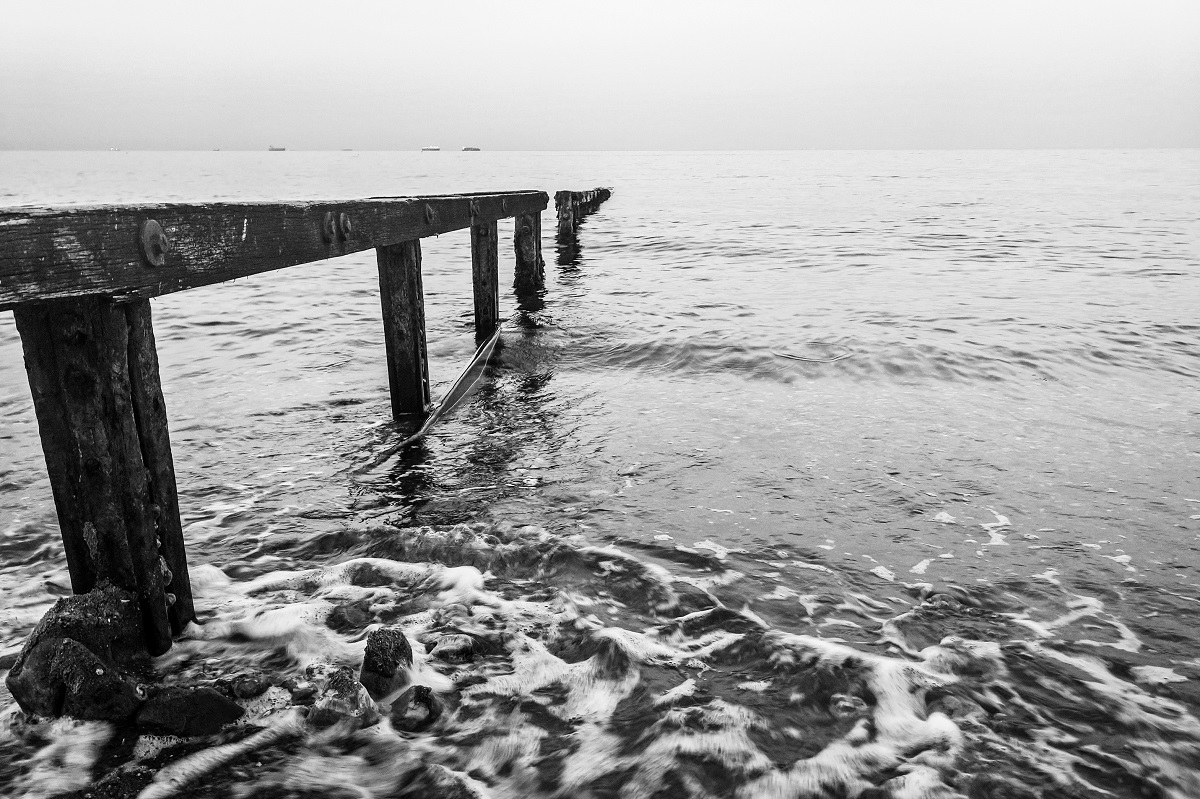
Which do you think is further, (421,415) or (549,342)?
(549,342)

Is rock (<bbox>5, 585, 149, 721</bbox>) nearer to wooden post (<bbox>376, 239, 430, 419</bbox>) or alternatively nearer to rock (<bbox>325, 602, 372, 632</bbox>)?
rock (<bbox>325, 602, 372, 632</bbox>)

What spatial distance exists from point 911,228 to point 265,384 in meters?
23.7

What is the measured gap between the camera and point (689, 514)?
5.04 meters

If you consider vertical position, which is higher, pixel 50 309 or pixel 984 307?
pixel 50 309

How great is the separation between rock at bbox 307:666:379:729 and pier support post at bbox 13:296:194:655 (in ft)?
2.60

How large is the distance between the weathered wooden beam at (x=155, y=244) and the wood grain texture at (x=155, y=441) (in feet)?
0.59

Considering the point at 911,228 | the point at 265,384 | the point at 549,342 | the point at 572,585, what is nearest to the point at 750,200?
the point at 911,228

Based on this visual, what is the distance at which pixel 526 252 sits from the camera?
13641 mm

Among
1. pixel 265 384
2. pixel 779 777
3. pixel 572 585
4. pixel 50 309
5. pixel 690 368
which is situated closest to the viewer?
pixel 50 309

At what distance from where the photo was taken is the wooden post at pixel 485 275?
30.7 ft

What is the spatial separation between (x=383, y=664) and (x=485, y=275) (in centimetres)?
730

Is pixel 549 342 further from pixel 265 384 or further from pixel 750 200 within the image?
pixel 750 200

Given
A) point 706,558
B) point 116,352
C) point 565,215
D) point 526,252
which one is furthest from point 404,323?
point 565,215

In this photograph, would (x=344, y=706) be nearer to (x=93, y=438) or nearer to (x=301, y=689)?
(x=301, y=689)
